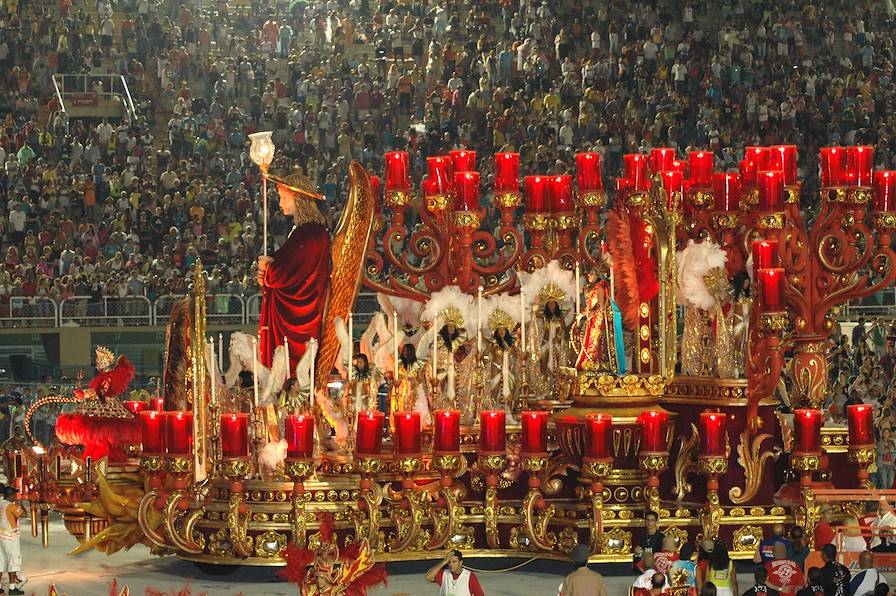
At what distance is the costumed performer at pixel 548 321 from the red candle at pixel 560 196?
509 millimetres

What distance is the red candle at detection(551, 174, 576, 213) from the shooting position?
62.4ft

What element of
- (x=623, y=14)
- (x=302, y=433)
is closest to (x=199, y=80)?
(x=623, y=14)

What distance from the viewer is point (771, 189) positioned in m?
17.6

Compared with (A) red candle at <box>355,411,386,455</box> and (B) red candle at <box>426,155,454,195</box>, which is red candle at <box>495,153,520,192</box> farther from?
(A) red candle at <box>355,411,386,455</box>

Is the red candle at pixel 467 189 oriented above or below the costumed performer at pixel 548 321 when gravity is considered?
above

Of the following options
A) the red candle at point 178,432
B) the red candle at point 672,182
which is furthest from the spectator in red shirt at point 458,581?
the red candle at point 672,182

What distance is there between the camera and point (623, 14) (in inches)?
1551

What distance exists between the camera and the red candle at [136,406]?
18.7 metres

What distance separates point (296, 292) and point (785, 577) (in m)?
4.91

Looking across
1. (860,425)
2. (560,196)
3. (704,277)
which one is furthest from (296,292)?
(860,425)

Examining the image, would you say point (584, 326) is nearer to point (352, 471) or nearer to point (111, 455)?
point (352, 471)

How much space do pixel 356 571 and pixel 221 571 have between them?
168 inches

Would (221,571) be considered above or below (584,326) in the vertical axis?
below

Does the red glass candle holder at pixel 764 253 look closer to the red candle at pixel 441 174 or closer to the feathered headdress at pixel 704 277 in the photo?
the feathered headdress at pixel 704 277
